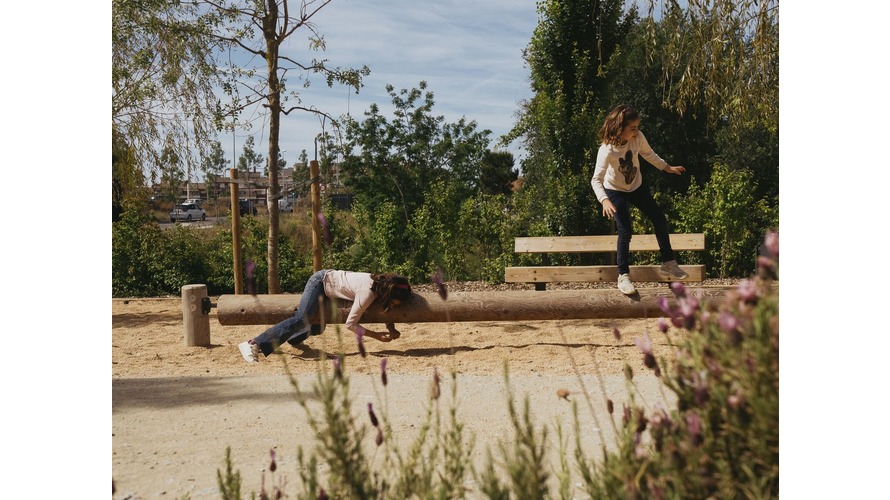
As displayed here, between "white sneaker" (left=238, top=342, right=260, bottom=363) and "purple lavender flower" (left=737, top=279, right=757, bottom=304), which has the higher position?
"purple lavender flower" (left=737, top=279, right=757, bottom=304)

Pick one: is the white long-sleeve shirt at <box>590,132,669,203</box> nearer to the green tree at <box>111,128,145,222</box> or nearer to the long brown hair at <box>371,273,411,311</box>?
the long brown hair at <box>371,273,411,311</box>

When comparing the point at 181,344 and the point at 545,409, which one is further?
the point at 181,344

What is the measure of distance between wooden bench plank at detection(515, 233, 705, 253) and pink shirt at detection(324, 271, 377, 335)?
2.98 m

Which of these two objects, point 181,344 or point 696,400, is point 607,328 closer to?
point 181,344

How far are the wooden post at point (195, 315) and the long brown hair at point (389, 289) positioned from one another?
1.84m

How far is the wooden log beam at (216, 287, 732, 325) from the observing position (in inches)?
250

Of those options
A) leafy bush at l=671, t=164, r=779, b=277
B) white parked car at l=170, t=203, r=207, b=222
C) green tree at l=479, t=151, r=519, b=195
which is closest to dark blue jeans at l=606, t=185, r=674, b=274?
leafy bush at l=671, t=164, r=779, b=277

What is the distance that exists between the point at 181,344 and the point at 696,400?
21.1 feet

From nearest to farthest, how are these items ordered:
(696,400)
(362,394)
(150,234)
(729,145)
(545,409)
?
(696,400), (545,409), (362,394), (150,234), (729,145)

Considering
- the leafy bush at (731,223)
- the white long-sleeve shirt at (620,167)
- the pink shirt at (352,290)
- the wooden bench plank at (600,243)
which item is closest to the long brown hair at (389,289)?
the pink shirt at (352,290)

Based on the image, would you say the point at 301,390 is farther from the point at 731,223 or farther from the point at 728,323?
the point at 731,223

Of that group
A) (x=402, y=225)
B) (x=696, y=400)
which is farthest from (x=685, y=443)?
(x=402, y=225)

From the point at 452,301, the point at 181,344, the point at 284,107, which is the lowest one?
the point at 181,344

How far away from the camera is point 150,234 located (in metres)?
12.7
